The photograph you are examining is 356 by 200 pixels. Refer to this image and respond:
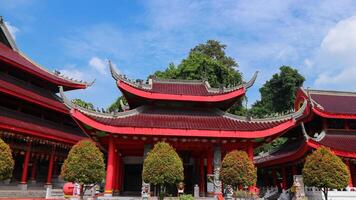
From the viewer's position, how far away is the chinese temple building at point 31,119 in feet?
81.0

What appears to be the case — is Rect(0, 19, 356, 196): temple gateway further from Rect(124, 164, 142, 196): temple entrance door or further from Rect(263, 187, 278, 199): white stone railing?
Rect(263, 187, 278, 199): white stone railing

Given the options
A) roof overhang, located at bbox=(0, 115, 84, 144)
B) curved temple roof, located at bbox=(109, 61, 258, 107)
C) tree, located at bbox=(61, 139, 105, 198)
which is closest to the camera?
tree, located at bbox=(61, 139, 105, 198)

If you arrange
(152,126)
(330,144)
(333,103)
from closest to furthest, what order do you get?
(152,126) < (330,144) < (333,103)

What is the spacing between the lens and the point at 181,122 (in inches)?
743

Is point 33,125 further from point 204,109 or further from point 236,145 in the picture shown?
point 236,145

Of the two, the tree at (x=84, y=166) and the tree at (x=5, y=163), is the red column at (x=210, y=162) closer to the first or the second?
the tree at (x=84, y=166)

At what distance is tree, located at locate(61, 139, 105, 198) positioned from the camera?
45.6 feet

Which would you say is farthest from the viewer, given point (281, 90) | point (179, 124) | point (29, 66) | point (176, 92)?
point (281, 90)

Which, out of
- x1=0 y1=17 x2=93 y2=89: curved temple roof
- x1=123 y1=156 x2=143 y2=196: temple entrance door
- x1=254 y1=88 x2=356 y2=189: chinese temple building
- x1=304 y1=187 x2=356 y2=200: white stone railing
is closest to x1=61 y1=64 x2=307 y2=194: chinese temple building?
x1=123 y1=156 x2=143 y2=196: temple entrance door

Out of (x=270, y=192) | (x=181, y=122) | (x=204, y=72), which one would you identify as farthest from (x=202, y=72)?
(x=181, y=122)

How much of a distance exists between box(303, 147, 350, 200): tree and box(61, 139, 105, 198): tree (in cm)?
952

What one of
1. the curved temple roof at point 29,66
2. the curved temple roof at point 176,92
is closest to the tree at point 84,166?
the curved temple roof at point 176,92

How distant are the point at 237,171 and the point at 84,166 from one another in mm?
6444

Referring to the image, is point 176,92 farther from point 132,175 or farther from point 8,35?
point 8,35
